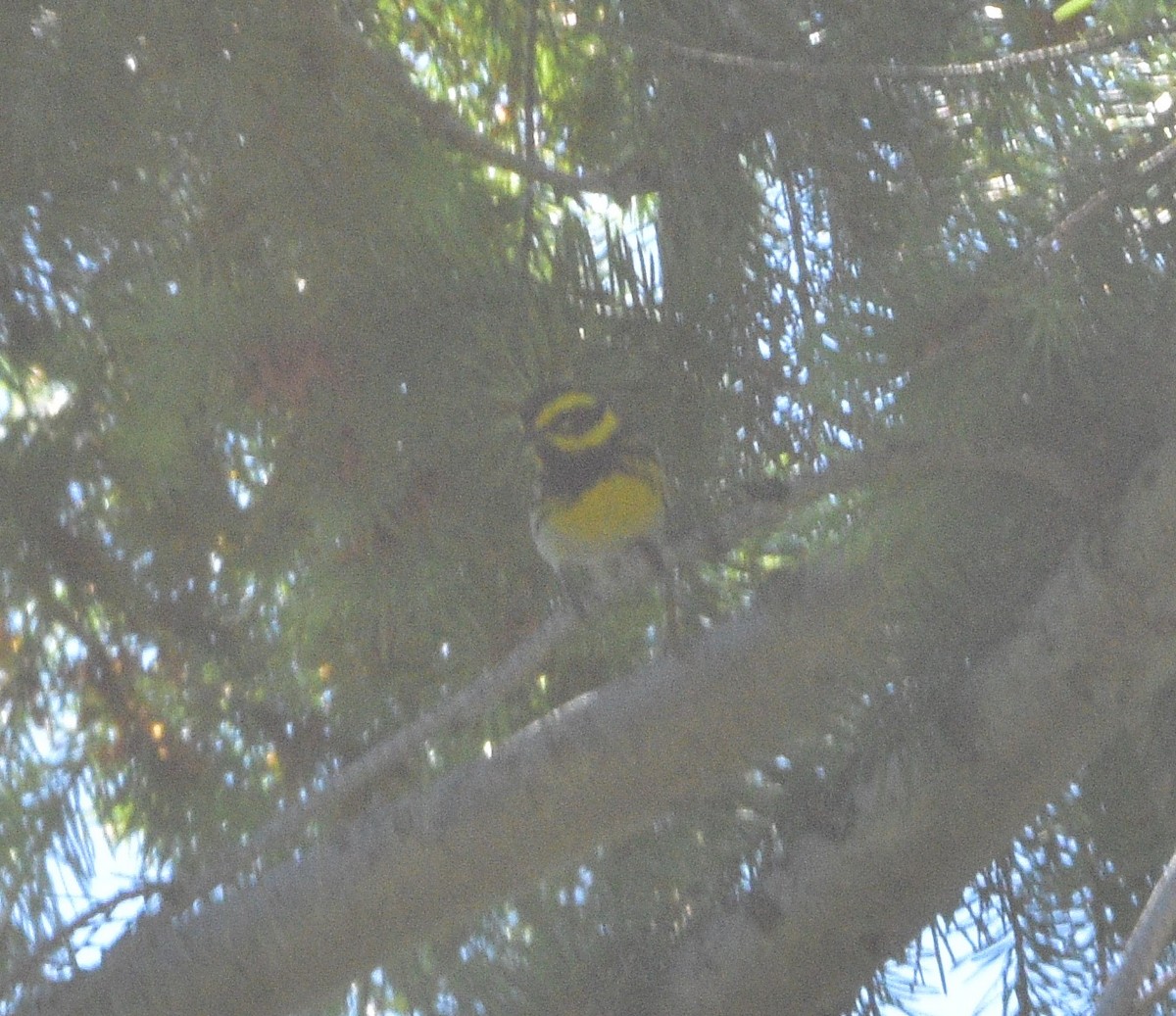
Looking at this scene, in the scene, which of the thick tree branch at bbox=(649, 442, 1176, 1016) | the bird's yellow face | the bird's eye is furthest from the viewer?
A: the bird's eye

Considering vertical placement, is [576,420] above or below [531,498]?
above

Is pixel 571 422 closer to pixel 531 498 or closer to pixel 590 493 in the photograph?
pixel 531 498

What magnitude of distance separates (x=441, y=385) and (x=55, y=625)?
533 mm

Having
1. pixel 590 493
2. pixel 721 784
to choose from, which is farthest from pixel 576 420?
pixel 721 784

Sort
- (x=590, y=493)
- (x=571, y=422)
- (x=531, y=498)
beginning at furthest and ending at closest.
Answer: (x=590, y=493), (x=571, y=422), (x=531, y=498)

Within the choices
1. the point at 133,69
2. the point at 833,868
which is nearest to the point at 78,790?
the point at 133,69

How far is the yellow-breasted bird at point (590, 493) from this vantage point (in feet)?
5.10

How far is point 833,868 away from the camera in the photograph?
1134 mm

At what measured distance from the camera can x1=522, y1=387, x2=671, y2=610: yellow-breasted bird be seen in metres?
1.56

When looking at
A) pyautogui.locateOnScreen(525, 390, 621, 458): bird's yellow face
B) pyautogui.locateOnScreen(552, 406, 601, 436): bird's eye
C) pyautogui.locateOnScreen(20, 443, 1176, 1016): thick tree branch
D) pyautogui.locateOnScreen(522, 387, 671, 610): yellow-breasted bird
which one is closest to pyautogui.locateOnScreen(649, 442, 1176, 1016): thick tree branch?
pyautogui.locateOnScreen(20, 443, 1176, 1016): thick tree branch

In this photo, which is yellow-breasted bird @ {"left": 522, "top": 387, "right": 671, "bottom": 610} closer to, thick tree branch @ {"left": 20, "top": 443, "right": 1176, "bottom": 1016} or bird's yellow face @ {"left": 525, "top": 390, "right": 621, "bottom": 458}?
bird's yellow face @ {"left": 525, "top": 390, "right": 621, "bottom": 458}

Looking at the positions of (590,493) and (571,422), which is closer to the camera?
(571,422)

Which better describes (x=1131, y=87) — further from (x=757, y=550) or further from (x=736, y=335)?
(x=757, y=550)

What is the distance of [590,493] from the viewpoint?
230 cm
